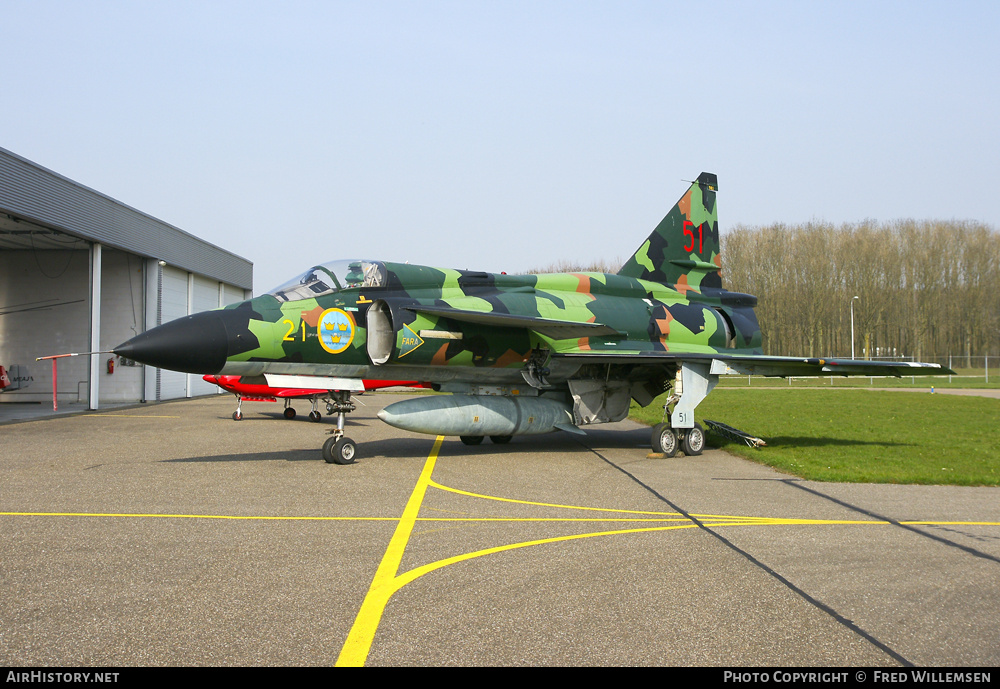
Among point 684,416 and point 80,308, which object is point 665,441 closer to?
point 684,416

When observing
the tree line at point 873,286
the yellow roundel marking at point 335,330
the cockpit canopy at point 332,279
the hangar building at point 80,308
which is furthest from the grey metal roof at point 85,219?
the tree line at point 873,286

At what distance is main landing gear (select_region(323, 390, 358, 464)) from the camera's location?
10.5 metres

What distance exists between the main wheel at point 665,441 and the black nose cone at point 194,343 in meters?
6.64

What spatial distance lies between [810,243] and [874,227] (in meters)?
6.99

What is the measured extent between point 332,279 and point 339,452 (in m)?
2.53

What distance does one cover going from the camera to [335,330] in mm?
10367

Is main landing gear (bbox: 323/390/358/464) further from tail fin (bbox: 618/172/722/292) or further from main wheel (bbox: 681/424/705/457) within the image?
tail fin (bbox: 618/172/722/292)

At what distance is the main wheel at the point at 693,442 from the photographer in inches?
495

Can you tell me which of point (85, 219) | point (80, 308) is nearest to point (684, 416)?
point (85, 219)

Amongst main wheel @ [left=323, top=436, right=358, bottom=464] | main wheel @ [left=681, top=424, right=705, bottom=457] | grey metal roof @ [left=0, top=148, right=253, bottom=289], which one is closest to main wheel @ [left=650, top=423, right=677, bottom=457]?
main wheel @ [left=681, top=424, right=705, bottom=457]

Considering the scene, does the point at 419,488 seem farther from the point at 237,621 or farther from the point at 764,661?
the point at 764,661

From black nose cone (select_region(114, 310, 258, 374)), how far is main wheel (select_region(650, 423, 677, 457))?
261 inches

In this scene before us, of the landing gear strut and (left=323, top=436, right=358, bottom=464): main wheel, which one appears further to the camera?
the landing gear strut

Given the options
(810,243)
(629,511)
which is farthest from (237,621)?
(810,243)
